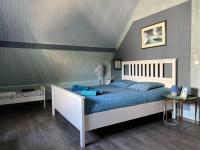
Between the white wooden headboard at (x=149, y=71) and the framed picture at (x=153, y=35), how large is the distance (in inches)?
16.6

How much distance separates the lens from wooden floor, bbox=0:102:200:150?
227 cm

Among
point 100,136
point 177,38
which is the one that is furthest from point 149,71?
point 100,136

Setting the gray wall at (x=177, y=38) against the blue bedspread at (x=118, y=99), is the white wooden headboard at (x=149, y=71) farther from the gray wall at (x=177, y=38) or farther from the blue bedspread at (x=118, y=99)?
the blue bedspread at (x=118, y=99)

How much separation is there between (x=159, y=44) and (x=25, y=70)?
12.2 ft

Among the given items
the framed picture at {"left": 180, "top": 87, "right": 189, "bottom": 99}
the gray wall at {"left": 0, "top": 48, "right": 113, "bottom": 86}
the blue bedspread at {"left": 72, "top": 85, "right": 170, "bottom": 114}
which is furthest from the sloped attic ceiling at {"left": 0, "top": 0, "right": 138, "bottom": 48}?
the framed picture at {"left": 180, "top": 87, "right": 189, "bottom": 99}

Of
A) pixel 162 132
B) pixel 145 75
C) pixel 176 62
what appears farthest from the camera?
pixel 145 75

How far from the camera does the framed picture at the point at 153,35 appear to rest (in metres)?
3.64

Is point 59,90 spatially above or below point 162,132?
above

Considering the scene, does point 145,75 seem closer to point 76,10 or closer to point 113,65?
point 113,65

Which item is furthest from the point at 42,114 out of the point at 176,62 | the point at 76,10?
the point at 176,62

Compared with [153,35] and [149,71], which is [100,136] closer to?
[149,71]

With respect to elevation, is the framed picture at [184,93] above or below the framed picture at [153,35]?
below

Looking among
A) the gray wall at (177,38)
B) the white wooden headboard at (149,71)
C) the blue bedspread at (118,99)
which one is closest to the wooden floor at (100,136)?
the blue bedspread at (118,99)

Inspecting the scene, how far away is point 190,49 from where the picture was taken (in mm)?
3148
